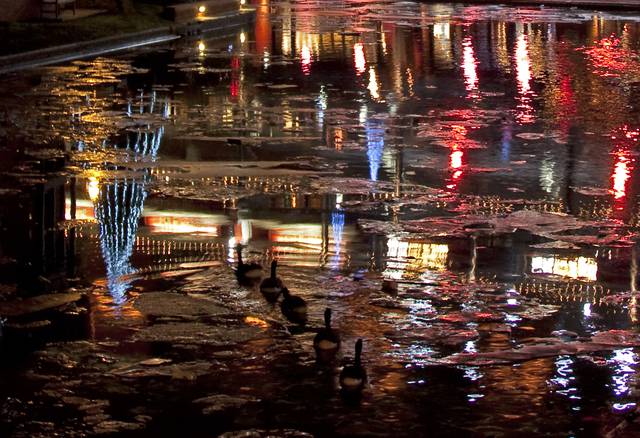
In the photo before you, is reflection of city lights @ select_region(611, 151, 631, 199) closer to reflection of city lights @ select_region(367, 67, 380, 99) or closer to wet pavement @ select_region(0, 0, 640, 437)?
wet pavement @ select_region(0, 0, 640, 437)

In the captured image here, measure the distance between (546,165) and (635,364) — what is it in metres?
7.95

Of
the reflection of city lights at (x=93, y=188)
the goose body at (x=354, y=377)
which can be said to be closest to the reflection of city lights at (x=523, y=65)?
the reflection of city lights at (x=93, y=188)

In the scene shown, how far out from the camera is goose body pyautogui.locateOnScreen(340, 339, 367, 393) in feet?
31.1

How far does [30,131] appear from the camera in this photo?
19.6 metres

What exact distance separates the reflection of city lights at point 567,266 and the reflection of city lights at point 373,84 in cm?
1178

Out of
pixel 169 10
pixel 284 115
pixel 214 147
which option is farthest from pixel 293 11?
pixel 214 147

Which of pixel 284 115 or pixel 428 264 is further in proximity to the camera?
pixel 284 115

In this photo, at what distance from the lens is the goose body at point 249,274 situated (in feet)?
39.9

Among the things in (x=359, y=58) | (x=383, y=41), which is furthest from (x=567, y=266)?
(x=383, y=41)

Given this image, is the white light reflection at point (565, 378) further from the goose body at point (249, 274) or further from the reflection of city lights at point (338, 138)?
the reflection of city lights at point (338, 138)

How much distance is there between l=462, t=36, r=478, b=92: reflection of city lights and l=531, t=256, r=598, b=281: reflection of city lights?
1297 cm

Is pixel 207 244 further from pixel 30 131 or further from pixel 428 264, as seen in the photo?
pixel 30 131

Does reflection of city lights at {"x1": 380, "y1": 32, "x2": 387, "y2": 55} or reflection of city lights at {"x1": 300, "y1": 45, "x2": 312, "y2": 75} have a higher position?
reflection of city lights at {"x1": 380, "y1": 32, "x2": 387, "y2": 55}

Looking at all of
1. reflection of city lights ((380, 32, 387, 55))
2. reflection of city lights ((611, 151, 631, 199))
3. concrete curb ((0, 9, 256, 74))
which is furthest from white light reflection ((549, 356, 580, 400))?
reflection of city lights ((380, 32, 387, 55))
